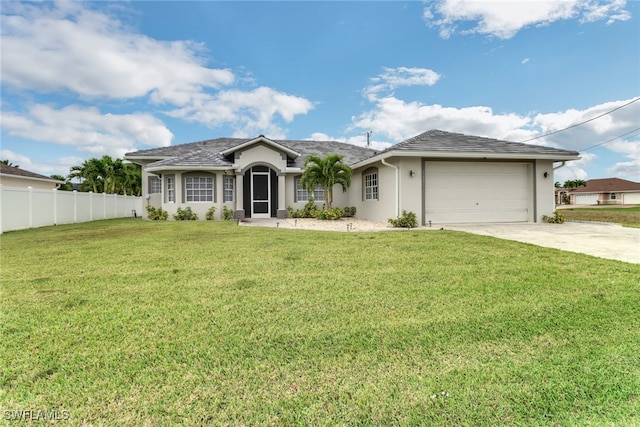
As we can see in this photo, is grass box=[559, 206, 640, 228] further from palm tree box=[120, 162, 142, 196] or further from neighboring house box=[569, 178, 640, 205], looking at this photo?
palm tree box=[120, 162, 142, 196]

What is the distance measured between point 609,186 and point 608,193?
1329 millimetres

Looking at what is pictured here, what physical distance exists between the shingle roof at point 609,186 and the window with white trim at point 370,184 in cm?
6279

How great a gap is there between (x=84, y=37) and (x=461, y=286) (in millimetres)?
14406

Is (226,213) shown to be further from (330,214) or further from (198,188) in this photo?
(330,214)

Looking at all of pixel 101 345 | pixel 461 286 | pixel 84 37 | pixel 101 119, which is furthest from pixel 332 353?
pixel 101 119

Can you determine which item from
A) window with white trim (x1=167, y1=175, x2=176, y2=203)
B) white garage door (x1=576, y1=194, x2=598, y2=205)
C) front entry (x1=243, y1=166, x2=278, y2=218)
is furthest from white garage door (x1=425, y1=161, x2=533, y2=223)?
white garage door (x1=576, y1=194, x2=598, y2=205)

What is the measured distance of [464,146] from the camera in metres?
14.2

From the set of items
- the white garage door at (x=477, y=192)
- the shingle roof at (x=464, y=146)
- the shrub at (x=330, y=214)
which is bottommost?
the shrub at (x=330, y=214)

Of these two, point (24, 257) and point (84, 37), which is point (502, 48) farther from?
point (24, 257)

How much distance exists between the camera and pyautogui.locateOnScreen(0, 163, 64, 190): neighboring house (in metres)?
21.6

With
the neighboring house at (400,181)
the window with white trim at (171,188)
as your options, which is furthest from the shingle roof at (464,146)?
the window with white trim at (171,188)

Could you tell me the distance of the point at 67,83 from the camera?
15.2m

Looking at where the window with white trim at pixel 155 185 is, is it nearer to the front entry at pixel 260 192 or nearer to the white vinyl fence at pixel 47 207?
the white vinyl fence at pixel 47 207

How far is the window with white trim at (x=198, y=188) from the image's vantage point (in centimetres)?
1792
